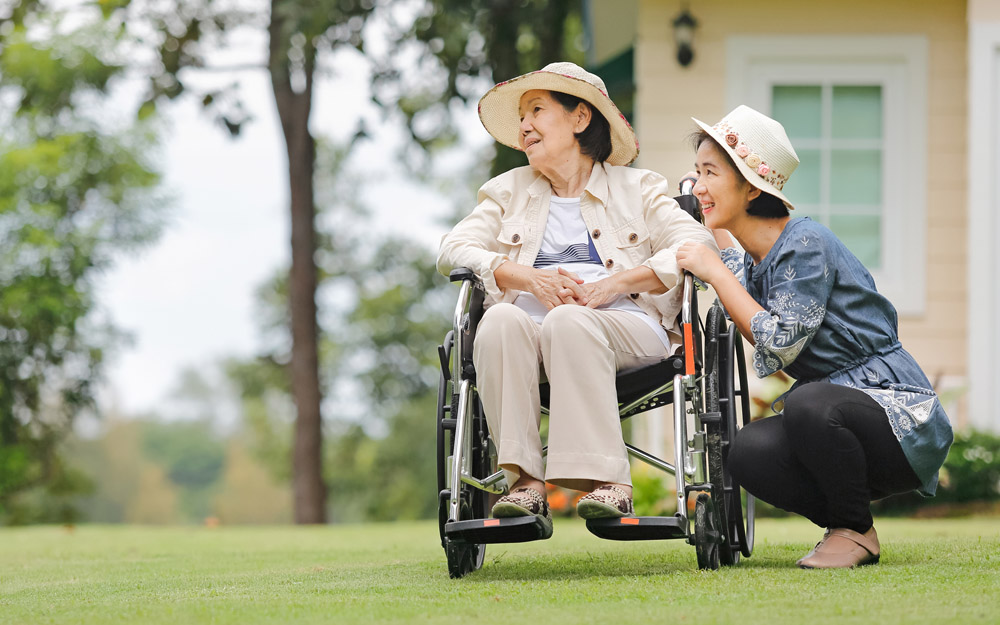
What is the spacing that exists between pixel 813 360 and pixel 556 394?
634mm

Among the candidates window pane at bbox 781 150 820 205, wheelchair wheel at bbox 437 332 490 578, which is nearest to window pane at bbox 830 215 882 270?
window pane at bbox 781 150 820 205

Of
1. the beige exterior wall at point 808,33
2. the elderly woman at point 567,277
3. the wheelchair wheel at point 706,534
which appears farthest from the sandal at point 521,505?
the beige exterior wall at point 808,33

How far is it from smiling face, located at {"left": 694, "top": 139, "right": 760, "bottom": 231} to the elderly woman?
11 centimetres

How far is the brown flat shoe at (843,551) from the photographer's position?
2.84 m

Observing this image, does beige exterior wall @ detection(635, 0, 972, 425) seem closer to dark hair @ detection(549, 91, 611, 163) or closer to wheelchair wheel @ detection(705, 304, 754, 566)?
dark hair @ detection(549, 91, 611, 163)

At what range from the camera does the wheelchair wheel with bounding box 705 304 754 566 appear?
9.79 ft

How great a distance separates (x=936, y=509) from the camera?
19.8ft

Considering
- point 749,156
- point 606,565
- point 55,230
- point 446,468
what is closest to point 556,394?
point 446,468

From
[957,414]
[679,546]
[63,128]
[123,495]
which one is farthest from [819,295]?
[123,495]

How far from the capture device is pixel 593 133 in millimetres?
3441

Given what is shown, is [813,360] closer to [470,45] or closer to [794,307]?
[794,307]

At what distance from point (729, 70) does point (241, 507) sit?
107 ft

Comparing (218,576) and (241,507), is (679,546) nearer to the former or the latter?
(218,576)

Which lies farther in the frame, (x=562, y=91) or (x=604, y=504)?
(x=562, y=91)
